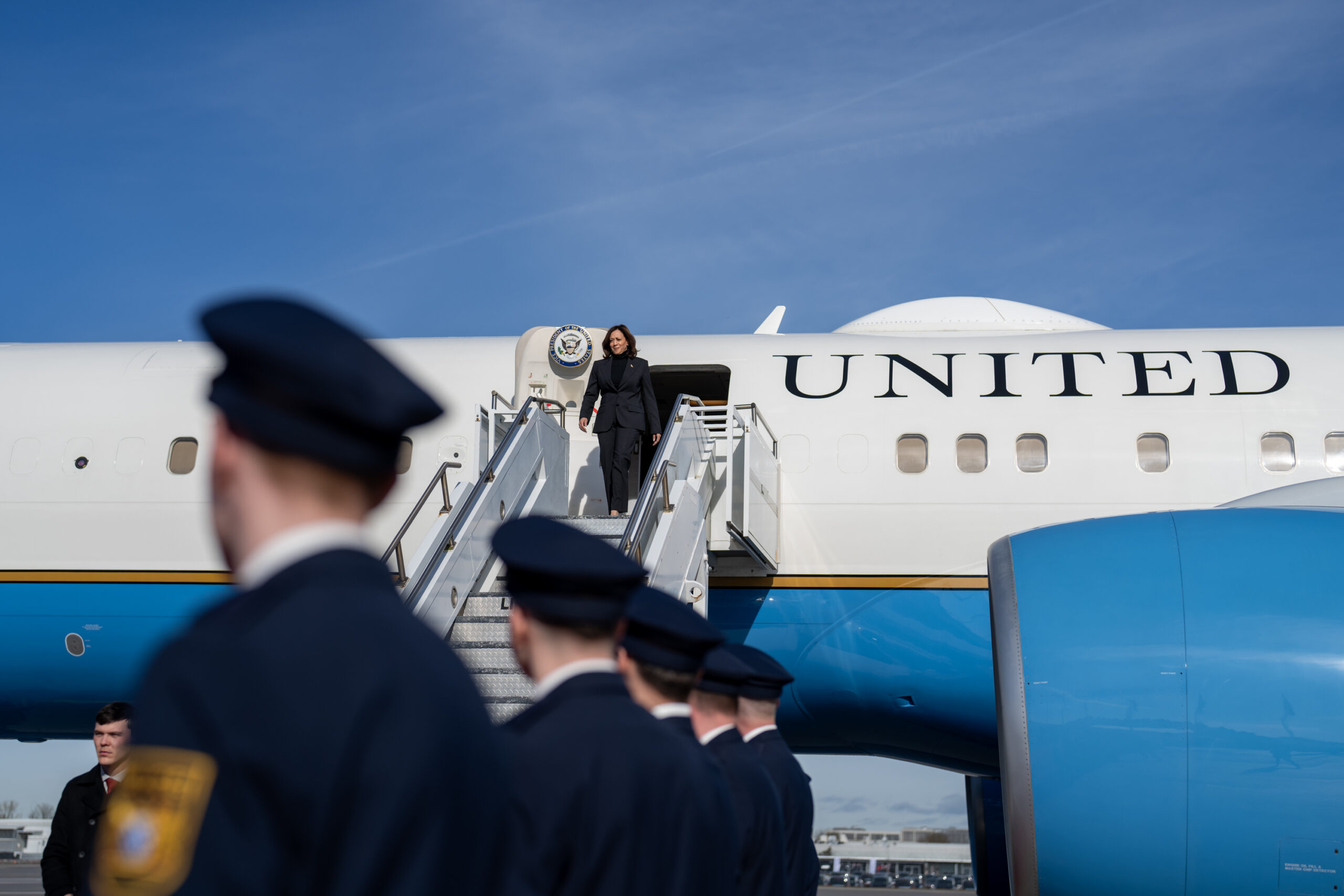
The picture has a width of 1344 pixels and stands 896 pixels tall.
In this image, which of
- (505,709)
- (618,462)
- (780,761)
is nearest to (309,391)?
(780,761)

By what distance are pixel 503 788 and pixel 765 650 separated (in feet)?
28.2

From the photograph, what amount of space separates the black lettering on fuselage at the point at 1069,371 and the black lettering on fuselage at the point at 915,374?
0.77 metres

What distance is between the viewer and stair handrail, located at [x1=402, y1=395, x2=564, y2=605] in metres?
7.62

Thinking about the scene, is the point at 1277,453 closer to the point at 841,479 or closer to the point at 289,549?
the point at 841,479

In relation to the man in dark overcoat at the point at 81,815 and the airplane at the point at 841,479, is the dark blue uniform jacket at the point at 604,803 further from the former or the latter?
the airplane at the point at 841,479

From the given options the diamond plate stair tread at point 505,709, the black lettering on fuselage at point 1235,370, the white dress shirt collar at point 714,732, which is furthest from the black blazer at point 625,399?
the white dress shirt collar at point 714,732

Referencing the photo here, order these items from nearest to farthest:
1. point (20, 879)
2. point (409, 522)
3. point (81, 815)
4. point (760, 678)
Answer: point (760, 678)
point (81, 815)
point (409, 522)
point (20, 879)

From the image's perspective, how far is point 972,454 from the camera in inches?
404

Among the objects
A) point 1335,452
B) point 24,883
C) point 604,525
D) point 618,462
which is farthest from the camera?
point 24,883

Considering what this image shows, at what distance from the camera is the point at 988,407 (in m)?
10.4

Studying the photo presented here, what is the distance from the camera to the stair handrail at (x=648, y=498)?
7488mm

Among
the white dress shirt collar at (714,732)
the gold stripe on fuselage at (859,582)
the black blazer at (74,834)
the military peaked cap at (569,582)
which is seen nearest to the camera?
the military peaked cap at (569,582)

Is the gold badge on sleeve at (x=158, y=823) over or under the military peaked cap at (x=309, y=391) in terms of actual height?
under

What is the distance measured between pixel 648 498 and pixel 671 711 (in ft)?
16.4
